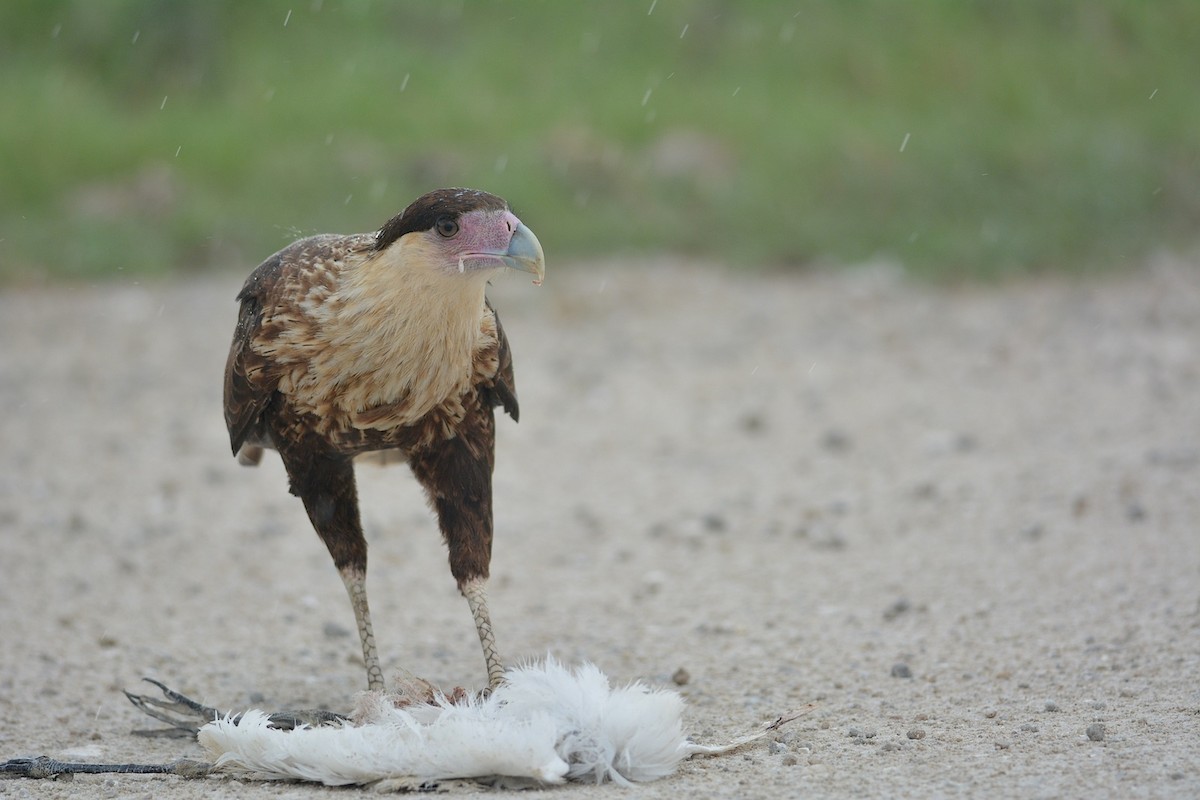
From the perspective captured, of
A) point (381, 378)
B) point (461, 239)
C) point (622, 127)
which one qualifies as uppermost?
point (622, 127)

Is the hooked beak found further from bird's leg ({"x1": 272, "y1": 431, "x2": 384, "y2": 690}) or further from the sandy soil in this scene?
the sandy soil

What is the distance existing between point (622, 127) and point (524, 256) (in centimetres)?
948

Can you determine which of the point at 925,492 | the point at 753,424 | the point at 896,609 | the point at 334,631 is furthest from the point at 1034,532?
the point at 334,631

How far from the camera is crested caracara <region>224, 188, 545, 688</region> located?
351cm

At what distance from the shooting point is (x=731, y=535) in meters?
6.16

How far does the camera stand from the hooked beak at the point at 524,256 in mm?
3492

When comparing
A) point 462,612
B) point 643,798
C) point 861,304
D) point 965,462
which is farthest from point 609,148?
point 643,798

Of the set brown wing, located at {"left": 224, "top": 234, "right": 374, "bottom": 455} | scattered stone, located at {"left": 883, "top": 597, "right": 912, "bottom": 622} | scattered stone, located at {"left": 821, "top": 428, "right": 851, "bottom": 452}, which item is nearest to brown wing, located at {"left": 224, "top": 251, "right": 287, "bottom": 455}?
brown wing, located at {"left": 224, "top": 234, "right": 374, "bottom": 455}

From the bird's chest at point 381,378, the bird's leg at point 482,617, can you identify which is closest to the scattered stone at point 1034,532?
the bird's leg at point 482,617

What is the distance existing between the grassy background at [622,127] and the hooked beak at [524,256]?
749 centimetres

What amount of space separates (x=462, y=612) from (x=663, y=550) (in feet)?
3.51

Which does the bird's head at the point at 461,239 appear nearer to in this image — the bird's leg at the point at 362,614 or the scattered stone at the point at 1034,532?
the bird's leg at the point at 362,614

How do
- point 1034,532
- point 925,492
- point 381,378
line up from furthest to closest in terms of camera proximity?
1. point 925,492
2. point 1034,532
3. point 381,378

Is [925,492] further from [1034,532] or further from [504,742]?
[504,742]
